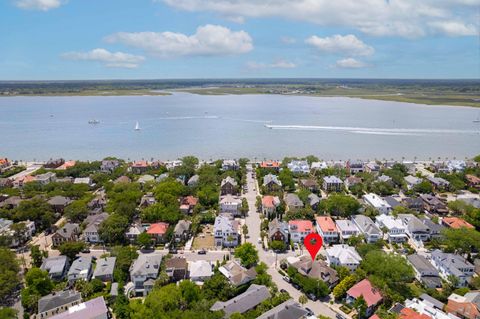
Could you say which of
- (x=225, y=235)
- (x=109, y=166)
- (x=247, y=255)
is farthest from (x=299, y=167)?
(x=109, y=166)

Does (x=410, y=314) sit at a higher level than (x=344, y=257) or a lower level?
lower

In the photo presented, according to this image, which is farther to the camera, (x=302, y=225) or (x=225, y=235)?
(x=302, y=225)

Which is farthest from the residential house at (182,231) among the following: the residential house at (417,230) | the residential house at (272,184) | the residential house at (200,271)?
the residential house at (417,230)

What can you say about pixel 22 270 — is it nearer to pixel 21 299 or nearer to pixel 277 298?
pixel 21 299

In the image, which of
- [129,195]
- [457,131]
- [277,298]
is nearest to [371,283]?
[277,298]

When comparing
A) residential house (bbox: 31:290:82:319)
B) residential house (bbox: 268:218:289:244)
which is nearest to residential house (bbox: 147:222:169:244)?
residential house (bbox: 31:290:82:319)

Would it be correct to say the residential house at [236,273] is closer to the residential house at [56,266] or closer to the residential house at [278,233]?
the residential house at [278,233]

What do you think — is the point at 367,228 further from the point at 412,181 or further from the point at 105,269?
the point at 105,269
